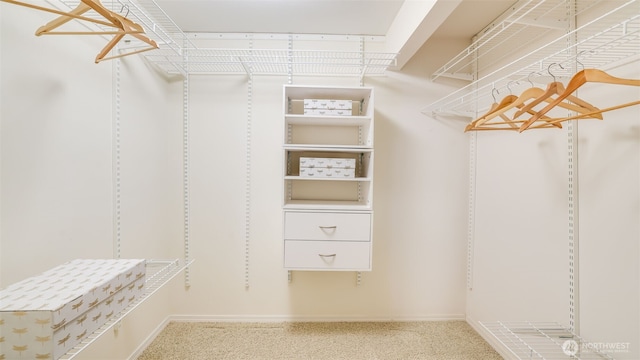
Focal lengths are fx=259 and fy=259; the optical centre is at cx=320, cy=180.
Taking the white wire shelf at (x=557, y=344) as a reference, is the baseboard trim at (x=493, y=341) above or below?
below

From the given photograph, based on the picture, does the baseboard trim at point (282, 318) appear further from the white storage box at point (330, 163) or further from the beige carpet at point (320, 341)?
the white storage box at point (330, 163)

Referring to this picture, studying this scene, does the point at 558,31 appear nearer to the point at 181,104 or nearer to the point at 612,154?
the point at 612,154

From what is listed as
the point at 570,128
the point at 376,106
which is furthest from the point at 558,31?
the point at 376,106

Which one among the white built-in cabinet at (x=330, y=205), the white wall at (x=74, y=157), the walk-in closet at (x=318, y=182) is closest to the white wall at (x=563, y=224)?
the walk-in closet at (x=318, y=182)

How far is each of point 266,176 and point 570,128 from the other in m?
1.80

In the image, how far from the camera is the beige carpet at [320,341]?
166 centimetres

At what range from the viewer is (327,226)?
1.68 meters

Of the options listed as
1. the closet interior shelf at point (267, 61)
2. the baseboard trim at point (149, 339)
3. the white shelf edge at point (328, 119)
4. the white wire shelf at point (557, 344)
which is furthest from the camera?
the closet interior shelf at point (267, 61)

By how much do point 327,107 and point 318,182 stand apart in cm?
57

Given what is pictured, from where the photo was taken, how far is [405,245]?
2.05m

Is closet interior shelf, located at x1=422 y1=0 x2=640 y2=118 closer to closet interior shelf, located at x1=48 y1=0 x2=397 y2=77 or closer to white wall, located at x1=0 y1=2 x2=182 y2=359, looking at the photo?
closet interior shelf, located at x1=48 y1=0 x2=397 y2=77

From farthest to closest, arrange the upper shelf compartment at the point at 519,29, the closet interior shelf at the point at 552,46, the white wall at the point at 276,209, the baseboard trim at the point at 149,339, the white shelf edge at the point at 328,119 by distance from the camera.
Result: the white wall at the point at 276,209
the white shelf edge at the point at 328,119
the baseboard trim at the point at 149,339
the upper shelf compartment at the point at 519,29
the closet interior shelf at the point at 552,46

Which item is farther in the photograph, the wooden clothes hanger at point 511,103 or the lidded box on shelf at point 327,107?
the lidded box on shelf at point 327,107

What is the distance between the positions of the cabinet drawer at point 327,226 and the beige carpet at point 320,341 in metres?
0.74
